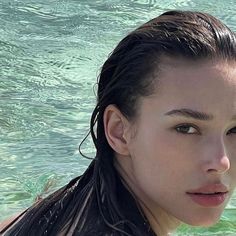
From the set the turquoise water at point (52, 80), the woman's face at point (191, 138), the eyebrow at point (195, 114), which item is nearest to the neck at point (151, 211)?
the woman's face at point (191, 138)

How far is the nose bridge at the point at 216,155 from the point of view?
2.22 m

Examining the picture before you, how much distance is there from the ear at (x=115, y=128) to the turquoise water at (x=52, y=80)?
785 millimetres

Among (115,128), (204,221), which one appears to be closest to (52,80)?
(115,128)

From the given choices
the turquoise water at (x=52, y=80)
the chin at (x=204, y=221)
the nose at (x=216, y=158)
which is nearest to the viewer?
the nose at (x=216, y=158)

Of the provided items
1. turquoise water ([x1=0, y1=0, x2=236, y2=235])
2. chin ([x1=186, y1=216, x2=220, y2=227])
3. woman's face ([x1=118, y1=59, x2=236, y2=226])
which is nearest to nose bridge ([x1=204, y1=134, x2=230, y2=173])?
woman's face ([x1=118, y1=59, x2=236, y2=226])

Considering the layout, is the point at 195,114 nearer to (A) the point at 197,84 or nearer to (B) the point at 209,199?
(A) the point at 197,84

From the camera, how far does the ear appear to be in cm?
241

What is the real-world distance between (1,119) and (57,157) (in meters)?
0.73

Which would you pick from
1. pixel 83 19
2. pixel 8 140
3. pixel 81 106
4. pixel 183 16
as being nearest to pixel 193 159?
pixel 183 16

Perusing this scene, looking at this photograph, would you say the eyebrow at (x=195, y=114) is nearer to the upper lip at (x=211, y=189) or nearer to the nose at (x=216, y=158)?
the nose at (x=216, y=158)

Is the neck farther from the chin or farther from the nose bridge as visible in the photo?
the nose bridge

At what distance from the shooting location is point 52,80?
6508 mm

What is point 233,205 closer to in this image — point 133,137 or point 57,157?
point 57,157

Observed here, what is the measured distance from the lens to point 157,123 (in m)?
2.31
